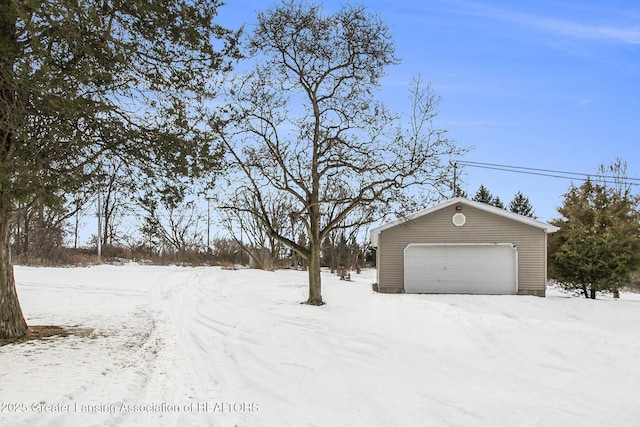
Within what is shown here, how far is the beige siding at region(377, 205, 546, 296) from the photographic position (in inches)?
789

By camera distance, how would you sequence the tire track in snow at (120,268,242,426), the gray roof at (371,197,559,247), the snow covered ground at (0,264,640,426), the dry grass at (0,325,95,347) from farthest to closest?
1. the gray roof at (371,197,559,247)
2. the dry grass at (0,325,95,347)
3. the snow covered ground at (0,264,640,426)
4. the tire track in snow at (120,268,242,426)

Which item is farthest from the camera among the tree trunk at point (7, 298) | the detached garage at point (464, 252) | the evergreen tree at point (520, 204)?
the evergreen tree at point (520, 204)

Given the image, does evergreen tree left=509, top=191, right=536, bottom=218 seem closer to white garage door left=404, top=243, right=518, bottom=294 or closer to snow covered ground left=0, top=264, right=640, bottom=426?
white garage door left=404, top=243, right=518, bottom=294

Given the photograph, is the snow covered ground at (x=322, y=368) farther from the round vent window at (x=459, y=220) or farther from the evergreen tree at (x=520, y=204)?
the evergreen tree at (x=520, y=204)

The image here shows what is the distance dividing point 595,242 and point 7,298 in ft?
70.7

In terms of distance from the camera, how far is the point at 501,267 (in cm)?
2012

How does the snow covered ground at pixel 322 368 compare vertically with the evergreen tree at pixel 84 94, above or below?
below

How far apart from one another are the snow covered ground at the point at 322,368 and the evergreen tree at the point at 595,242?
7.65 metres

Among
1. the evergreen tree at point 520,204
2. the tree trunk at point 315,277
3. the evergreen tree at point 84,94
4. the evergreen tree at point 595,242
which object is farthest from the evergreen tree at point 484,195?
the evergreen tree at point 84,94

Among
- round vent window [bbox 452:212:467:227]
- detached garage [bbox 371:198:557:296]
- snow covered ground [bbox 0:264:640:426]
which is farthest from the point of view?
round vent window [bbox 452:212:467:227]

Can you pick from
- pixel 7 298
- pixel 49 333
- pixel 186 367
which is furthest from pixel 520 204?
pixel 7 298

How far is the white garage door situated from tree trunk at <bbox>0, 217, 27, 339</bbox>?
15.1m

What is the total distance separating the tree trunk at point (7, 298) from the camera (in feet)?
27.5

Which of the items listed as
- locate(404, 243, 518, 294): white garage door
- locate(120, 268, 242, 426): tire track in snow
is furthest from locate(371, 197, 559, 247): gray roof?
locate(120, 268, 242, 426): tire track in snow
